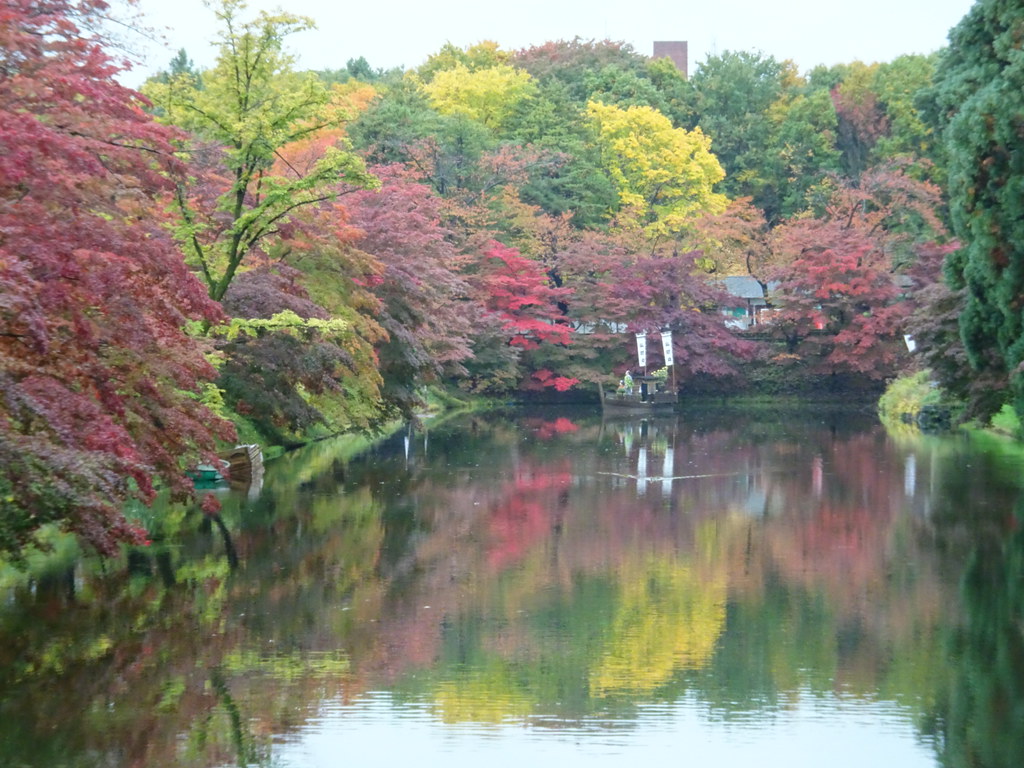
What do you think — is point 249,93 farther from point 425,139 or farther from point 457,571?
point 425,139

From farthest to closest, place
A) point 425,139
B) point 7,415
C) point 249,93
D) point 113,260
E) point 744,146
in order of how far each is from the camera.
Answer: point 744,146 < point 425,139 < point 249,93 < point 113,260 < point 7,415

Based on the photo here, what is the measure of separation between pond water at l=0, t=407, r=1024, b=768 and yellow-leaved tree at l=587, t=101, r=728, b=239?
41.5 meters

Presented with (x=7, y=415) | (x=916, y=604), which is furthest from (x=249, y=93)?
(x=916, y=604)

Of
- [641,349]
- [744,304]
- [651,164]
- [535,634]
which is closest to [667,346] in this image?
[641,349]

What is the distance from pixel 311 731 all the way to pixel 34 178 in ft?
18.7

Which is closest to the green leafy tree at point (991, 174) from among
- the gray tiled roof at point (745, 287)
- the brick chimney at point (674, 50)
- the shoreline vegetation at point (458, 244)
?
the shoreline vegetation at point (458, 244)

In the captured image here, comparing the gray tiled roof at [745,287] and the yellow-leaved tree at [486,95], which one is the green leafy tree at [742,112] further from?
the yellow-leaved tree at [486,95]

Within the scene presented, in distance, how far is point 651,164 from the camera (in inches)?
2456

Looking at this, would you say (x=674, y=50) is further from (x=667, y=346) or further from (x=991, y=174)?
(x=991, y=174)

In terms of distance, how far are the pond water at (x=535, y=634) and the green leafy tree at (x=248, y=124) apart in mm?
4541

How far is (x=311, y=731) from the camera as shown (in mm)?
8414

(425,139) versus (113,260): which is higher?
(425,139)

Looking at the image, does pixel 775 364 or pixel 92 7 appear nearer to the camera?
pixel 92 7

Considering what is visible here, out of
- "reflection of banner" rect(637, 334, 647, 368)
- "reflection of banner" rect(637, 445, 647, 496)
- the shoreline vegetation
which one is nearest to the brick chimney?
the shoreline vegetation
